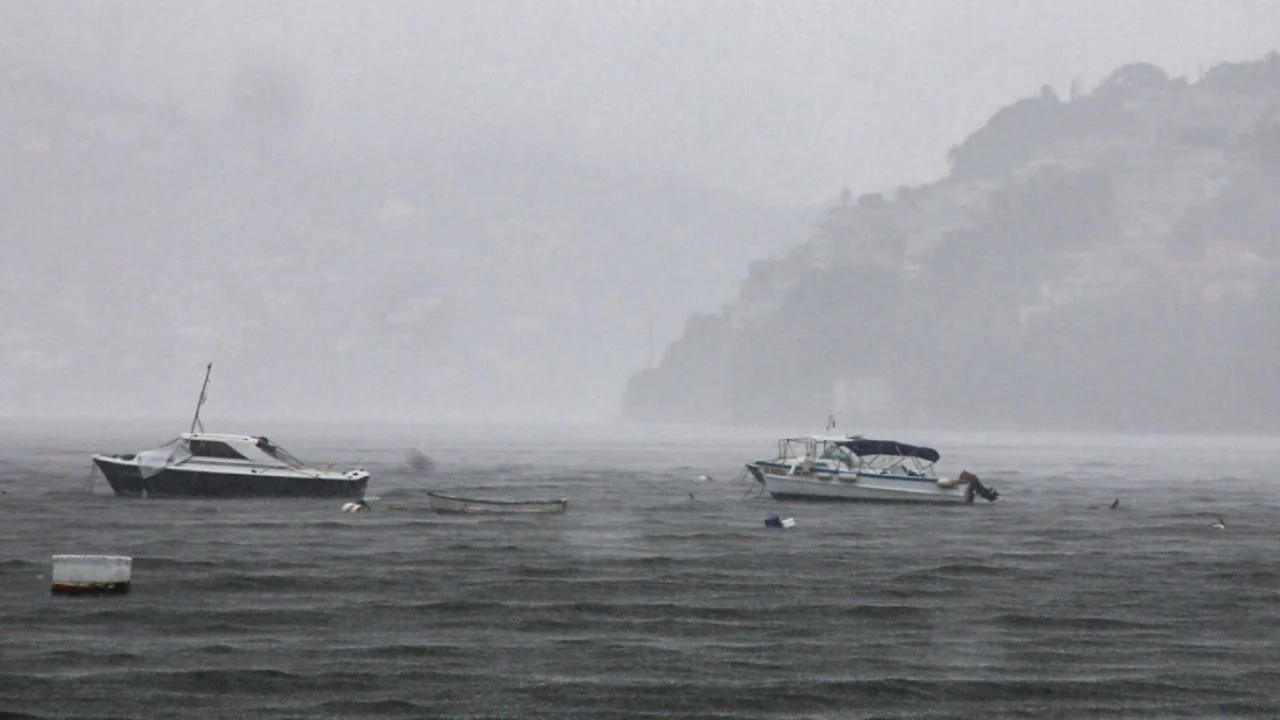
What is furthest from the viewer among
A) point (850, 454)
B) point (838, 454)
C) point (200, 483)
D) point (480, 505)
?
point (838, 454)

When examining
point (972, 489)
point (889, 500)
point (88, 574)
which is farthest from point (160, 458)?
point (972, 489)

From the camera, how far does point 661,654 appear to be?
119 feet

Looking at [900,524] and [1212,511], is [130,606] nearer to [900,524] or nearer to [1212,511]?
[900,524]

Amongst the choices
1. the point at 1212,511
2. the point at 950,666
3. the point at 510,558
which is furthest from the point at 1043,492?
the point at 950,666

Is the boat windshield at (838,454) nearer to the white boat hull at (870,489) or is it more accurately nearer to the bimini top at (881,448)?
the bimini top at (881,448)

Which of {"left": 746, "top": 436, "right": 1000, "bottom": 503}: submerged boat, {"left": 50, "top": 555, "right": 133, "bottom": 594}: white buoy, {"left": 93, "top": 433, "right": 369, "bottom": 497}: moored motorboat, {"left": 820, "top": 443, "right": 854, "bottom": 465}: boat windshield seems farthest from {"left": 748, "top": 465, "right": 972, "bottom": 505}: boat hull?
{"left": 50, "top": 555, "right": 133, "bottom": 594}: white buoy

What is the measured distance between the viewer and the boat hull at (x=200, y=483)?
275 ft

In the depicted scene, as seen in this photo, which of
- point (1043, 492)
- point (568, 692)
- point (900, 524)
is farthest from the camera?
point (1043, 492)

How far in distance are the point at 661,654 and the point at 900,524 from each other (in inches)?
1661

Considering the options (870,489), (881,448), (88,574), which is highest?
(881,448)

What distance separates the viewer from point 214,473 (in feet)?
275

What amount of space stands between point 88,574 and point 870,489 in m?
54.1

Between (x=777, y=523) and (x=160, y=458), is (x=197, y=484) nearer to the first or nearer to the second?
(x=160, y=458)

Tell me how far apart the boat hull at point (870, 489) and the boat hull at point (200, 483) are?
85.6ft
